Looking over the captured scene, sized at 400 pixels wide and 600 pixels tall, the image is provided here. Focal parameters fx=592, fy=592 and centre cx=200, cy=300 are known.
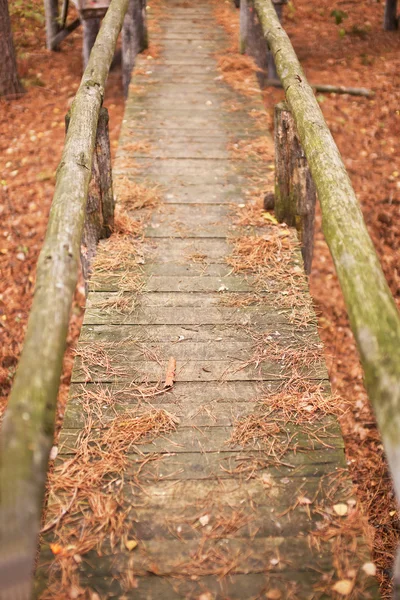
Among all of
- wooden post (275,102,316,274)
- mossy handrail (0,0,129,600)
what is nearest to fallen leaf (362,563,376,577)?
mossy handrail (0,0,129,600)

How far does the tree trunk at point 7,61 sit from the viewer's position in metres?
8.19

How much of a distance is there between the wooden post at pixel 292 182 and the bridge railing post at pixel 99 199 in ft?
4.12

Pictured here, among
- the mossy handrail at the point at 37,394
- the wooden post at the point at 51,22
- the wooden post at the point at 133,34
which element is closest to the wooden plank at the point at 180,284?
the mossy handrail at the point at 37,394

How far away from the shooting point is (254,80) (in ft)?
23.5

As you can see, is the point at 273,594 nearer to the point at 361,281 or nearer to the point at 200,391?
the point at 200,391

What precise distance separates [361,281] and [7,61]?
792 cm

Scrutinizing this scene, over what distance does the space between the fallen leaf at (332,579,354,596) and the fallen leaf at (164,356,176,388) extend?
4.22 ft

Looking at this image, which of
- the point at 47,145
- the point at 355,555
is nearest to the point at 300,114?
the point at 355,555

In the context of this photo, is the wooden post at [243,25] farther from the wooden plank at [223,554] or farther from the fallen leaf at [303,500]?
the wooden plank at [223,554]

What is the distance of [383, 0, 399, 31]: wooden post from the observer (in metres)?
10.3

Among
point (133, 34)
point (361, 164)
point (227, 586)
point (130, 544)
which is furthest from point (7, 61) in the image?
point (227, 586)

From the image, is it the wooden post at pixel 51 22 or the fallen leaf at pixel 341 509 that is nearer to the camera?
the fallen leaf at pixel 341 509

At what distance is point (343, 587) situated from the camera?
7.48 feet

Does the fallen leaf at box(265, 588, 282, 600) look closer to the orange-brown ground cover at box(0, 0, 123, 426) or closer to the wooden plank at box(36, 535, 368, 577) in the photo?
the wooden plank at box(36, 535, 368, 577)
